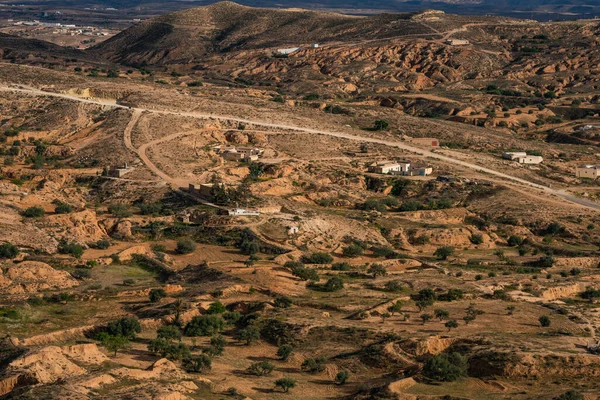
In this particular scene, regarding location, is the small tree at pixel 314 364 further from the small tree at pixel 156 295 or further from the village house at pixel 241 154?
the village house at pixel 241 154

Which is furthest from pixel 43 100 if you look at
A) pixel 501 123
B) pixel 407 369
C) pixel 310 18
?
pixel 310 18

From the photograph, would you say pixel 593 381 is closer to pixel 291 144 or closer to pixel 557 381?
pixel 557 381

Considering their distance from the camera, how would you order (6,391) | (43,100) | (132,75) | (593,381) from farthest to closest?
(132,75) < (43,100) < (593,381) < (6,391)

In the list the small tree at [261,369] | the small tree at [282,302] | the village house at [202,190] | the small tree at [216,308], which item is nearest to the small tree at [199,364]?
the small tree at [261,369]

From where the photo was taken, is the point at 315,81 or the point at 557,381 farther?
the point at 315,81

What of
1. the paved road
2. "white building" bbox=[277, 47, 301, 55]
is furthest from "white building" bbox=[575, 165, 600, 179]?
"white building" bbox=[277, 47, 301, 55]

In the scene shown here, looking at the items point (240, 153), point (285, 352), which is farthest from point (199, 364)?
point (240, 153)
